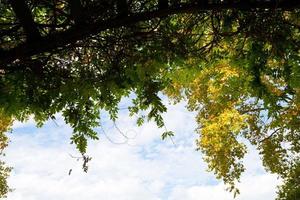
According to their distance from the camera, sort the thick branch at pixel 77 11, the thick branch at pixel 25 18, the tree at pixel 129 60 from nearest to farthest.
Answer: the thick branch at pixel 25 18 < the thick branch at pixel 77 11 < the tree at pixel 129 60

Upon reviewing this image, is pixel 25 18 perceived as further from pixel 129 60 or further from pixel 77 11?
pixel 129 60

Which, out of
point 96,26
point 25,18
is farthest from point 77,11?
point 25,18

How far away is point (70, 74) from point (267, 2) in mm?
1879

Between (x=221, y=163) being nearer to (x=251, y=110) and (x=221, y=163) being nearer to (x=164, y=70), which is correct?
(x=251, y=110)

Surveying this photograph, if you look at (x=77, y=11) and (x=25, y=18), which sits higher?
(x=77, y=11)

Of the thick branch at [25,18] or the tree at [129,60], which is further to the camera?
the tree at [129,60]

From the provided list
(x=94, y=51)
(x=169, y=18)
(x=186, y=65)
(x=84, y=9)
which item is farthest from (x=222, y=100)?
(x=84, y=9)

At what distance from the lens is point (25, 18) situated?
3.38 metres

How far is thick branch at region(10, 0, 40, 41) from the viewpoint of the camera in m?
3.27

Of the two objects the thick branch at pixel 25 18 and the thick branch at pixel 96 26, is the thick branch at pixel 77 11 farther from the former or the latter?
the thick branch at pixel 25 18

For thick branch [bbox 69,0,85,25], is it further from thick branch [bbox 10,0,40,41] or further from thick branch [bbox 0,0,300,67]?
thick branch [bbox 10,0,40,41]

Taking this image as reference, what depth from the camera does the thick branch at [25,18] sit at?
3.27 meters

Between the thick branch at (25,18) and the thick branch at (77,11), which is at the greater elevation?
the thick branch at (77,11)

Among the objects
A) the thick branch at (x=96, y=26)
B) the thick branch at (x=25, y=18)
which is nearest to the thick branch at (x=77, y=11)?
the thick branch at (x=96, y=26)
